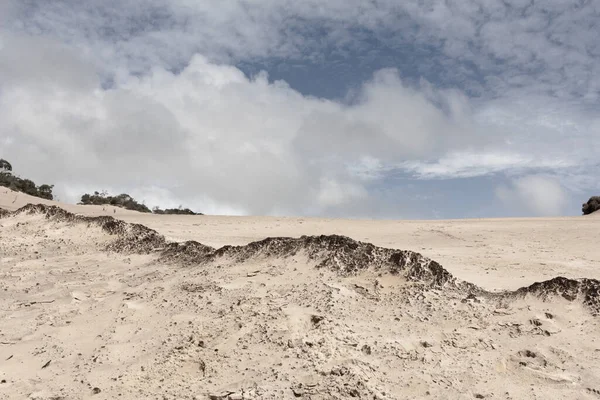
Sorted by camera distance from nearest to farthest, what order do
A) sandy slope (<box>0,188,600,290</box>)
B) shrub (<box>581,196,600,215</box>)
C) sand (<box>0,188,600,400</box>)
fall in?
sand (<box>0,188,600,400</box>)
sandy slope (<box>0,188,600,290</box>)
shrub (<box>581,196,600,215</box>)

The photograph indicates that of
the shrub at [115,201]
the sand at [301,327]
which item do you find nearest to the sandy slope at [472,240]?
the sand at [301,327]

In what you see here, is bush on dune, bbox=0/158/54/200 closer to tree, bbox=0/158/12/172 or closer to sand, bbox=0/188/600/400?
tree, bbox=0/158/12/172

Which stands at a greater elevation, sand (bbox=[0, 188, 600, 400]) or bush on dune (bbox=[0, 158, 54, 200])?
bush on dune (bbox=[0, 158, 54, 200])

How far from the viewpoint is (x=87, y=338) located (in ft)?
19.2

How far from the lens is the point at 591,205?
77.5 feet

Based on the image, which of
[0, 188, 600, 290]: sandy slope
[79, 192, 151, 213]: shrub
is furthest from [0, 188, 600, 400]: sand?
[79, 192, 151, 213]: shrub

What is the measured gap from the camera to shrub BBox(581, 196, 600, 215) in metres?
23.1

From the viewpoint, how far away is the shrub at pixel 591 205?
2312 cm

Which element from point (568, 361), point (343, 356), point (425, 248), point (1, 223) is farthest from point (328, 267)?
point (1, 223)

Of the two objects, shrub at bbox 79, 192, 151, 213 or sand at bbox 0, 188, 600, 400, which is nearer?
sand at bbox 0, 188, 600, 400

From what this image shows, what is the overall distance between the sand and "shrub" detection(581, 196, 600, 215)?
17041mm

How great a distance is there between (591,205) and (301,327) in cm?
2270

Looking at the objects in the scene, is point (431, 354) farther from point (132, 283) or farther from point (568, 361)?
point (132, 283)

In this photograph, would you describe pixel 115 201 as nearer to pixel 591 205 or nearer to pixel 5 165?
pixel 5 165
